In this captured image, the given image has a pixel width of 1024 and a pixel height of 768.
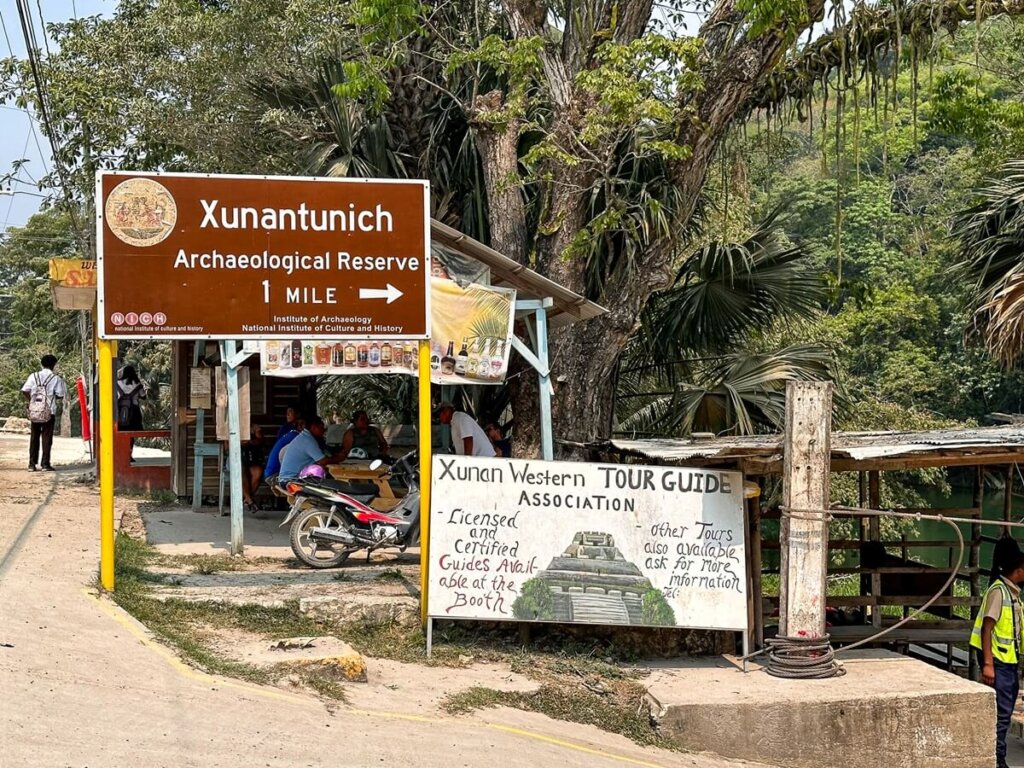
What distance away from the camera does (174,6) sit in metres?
17.0

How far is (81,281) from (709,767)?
36.0 feet

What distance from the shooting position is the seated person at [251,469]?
1557 centimetres

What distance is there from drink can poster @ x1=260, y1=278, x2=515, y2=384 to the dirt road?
332 centimetres

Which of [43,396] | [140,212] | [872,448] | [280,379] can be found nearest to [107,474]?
[140,212]

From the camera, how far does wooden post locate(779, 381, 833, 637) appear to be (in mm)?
9008

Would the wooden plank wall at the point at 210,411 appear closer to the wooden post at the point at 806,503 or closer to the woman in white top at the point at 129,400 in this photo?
the woman in white top at the point at 129,400

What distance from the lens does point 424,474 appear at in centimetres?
938

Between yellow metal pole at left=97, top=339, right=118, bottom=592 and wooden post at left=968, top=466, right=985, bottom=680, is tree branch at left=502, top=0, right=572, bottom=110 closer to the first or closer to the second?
wooden post at left=968, top=466, right=985, bottom=680

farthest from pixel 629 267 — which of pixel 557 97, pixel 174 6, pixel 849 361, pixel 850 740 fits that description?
pixel 849 361

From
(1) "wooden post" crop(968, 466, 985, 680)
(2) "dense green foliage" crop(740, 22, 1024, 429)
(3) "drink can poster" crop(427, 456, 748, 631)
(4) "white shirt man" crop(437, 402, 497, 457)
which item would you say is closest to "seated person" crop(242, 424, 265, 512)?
(4) "white shirt man" crop(437, 402, 497, 457)

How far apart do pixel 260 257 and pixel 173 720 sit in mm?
3970

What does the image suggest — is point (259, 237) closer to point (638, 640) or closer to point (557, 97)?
point (638, 640)

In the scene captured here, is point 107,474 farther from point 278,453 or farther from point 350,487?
point 278,453

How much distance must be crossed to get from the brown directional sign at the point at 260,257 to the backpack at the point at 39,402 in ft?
30.9
